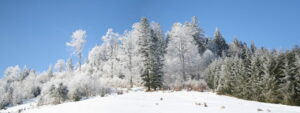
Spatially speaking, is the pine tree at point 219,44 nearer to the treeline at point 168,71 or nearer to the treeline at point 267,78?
the treeline at point 168,71

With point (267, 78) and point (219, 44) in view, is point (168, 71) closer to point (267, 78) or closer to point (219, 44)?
point (267, 78)

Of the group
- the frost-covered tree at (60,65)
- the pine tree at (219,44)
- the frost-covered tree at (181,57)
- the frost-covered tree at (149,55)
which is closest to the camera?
the frost-covered tree at (149,55)

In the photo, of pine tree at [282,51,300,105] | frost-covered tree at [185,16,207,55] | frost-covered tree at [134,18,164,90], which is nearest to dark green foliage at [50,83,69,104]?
frost-covered tree at [134,18,164,90]

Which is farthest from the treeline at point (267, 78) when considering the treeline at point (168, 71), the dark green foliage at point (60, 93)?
the dark green foliage at point (60, 93)

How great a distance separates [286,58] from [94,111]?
3016 cm

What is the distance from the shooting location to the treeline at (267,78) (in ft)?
106

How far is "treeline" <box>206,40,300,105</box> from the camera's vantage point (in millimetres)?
32219

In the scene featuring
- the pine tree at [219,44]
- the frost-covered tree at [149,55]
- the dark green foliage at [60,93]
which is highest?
the pine tree at [219,44]

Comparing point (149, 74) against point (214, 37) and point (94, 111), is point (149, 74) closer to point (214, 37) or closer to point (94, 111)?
point (94, 111)

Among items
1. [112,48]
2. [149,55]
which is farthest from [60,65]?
[149,55]

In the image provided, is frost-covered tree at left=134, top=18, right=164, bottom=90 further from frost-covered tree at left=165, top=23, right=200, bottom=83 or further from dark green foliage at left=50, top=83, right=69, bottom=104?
dark green foliage at left=50, top=83, right=69, bottom=104

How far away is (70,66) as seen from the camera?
99.1 m

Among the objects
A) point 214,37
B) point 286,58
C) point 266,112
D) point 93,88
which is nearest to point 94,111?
point 266,112

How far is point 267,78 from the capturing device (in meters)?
34.8
